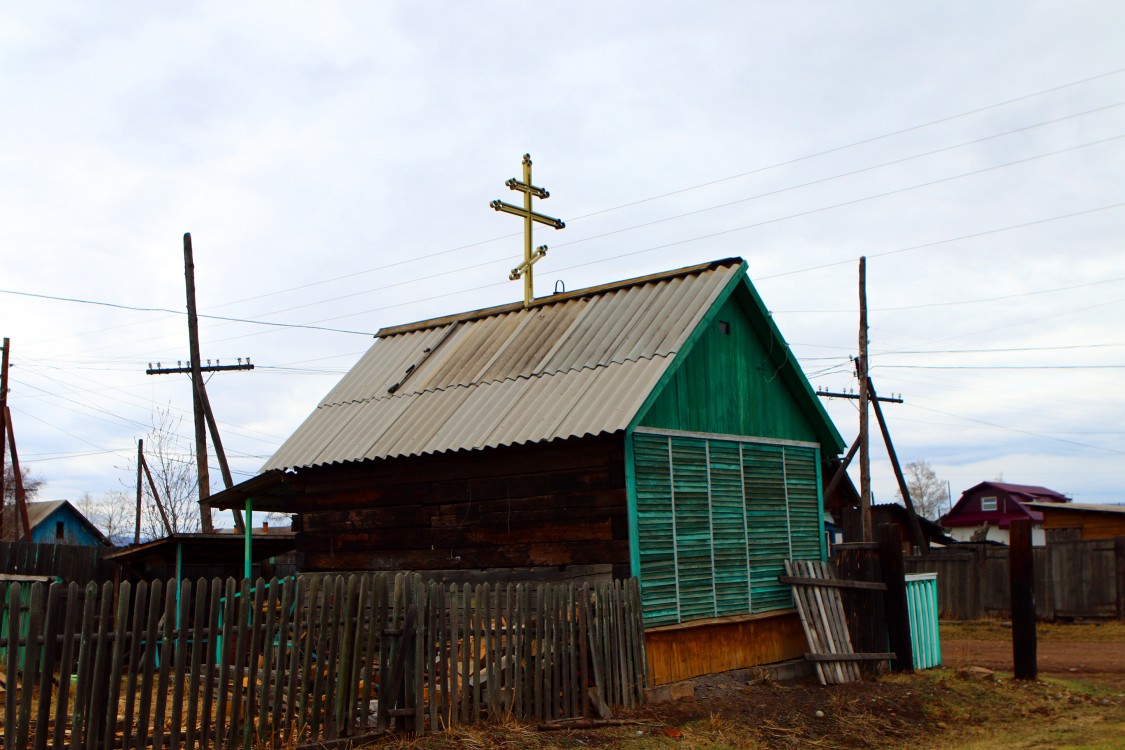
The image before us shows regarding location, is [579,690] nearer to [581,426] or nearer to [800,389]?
[581,426]

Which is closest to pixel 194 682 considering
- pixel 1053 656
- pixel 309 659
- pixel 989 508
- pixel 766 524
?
pixel 309 659

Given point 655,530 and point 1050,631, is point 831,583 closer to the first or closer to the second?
point 655,530

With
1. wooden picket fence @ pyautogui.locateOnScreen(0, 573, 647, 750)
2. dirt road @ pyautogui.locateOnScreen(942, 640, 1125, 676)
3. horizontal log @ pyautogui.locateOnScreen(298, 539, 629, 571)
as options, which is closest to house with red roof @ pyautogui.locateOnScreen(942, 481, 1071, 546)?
dirt road @ pyautogui.locateOnScreen(942, 640, 1125, 676)

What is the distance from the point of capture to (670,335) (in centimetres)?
1341

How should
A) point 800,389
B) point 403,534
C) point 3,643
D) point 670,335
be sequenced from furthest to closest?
point 800,389, point 403,534, point 670,335, point 3,643

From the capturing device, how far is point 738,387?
48.8 ft

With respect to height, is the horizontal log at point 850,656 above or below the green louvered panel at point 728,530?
below

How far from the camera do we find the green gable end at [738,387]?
13.5 m

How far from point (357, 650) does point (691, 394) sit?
5.94 meters

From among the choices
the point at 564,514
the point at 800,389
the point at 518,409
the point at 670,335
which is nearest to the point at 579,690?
the point at 564,514

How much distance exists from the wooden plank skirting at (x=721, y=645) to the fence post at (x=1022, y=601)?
3080mm

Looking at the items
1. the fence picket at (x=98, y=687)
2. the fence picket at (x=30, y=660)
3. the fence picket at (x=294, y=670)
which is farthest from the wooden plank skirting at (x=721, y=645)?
the fence picket at (x=30, y=660)

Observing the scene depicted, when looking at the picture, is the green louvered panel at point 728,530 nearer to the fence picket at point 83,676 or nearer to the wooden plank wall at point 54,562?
the fence picket at point 83,676

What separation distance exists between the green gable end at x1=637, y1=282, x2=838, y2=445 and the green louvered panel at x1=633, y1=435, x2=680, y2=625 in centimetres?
37
